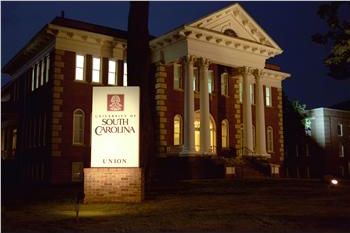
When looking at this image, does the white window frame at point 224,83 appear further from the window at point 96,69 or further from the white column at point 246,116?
the window at point 96,69

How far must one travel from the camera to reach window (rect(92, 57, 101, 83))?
3081 centimetres

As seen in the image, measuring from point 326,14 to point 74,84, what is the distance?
57.0 ft

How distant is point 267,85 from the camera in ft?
130

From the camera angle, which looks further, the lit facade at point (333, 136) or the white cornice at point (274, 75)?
the lit facade at point (333, 136)

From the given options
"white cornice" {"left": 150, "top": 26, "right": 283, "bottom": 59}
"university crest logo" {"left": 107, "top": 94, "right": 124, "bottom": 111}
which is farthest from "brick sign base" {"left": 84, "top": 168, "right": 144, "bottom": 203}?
"white cornice" {"left": 150, "top": 26, "right": 283, "bottom": 59}

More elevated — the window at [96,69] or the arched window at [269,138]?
the window at [96,69]

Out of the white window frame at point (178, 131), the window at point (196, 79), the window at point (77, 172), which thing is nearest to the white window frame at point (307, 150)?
the window at point (196, 79)

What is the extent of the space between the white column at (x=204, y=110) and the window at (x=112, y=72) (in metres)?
5.62

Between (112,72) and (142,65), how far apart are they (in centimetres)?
1170

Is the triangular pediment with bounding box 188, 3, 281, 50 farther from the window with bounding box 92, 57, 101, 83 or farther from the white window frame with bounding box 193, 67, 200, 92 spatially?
the window with bounding box 92, 57, 101, 83

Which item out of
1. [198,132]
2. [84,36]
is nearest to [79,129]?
[84,36]

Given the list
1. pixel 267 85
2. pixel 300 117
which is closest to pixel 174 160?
pixel 267 85

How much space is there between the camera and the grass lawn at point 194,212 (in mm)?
10211

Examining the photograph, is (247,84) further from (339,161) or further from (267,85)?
(339,161)
